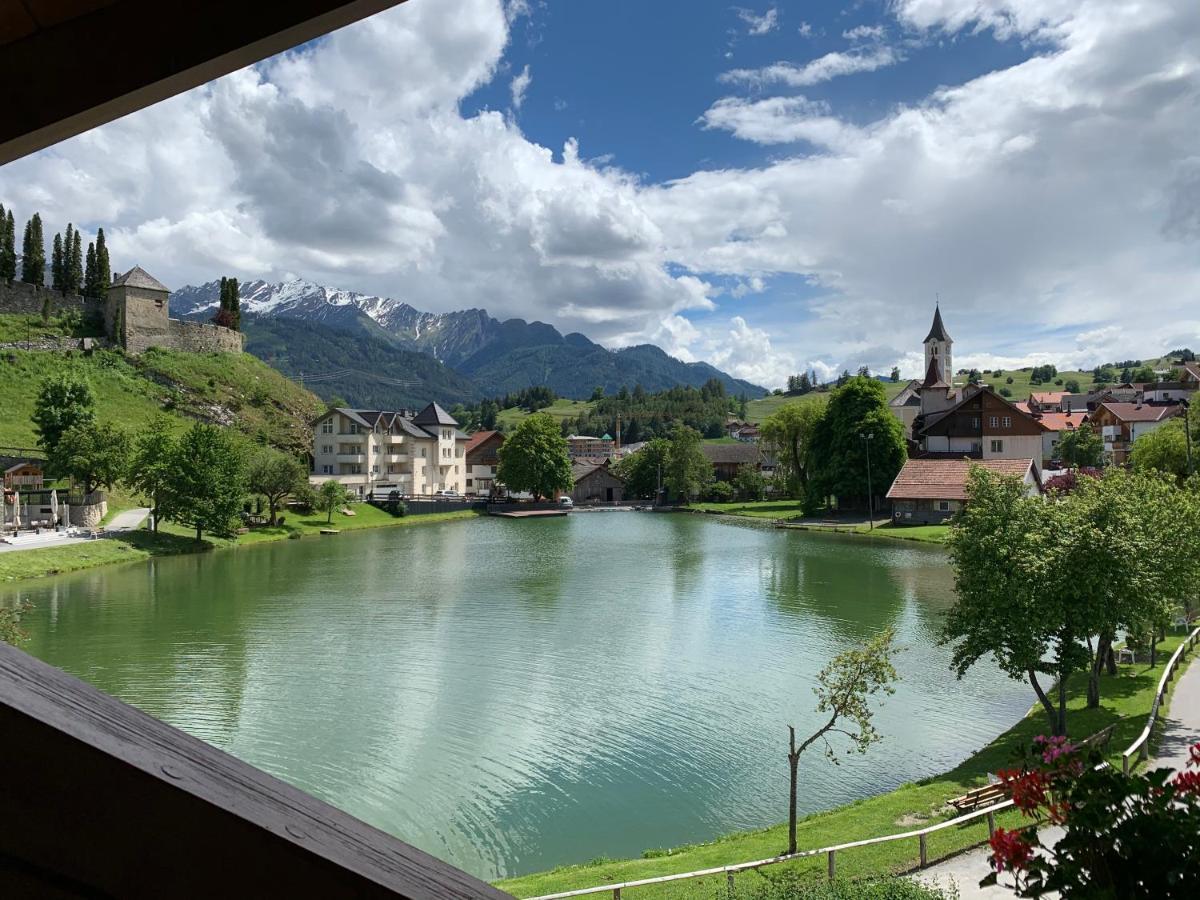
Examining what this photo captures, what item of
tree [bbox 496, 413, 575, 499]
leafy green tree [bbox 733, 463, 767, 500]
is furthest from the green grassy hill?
leafy green tree [bbox 733, 463, 767, 500]

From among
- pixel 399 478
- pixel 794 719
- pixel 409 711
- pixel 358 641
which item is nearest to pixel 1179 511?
pixel 794 719

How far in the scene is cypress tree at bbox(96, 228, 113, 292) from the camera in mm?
73188

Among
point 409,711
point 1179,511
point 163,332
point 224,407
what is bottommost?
point 409,711

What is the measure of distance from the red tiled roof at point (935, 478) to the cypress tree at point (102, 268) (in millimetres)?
70422

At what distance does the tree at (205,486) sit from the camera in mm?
42094

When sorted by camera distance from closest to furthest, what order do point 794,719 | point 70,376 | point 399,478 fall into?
1. point 794,719
2. point 70,376
3. point 399,478

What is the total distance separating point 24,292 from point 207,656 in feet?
210

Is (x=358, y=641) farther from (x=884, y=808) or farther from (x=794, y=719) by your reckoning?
(x=884, y=808)

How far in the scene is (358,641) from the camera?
901 inches

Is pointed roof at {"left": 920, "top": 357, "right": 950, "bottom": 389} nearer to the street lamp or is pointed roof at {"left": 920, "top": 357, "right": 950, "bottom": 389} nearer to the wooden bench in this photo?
the street lamp

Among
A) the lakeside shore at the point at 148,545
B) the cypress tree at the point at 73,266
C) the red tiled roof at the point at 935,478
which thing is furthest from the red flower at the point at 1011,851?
the cypress tree at the point at 73,266

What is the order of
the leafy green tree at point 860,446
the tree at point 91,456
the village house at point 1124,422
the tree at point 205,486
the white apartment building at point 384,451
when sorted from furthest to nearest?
the village house at point 1124,422 < the white apartment building at point 384,451 < the leafy green tree at point 860,446 < the tree at point 91,456 < the tree at point 205,486

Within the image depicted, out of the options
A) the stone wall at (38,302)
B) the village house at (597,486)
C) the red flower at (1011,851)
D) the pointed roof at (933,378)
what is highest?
the stone wall at (38,302)

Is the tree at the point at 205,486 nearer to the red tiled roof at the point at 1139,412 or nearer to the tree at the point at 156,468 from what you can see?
the tree at the point at 156,468
